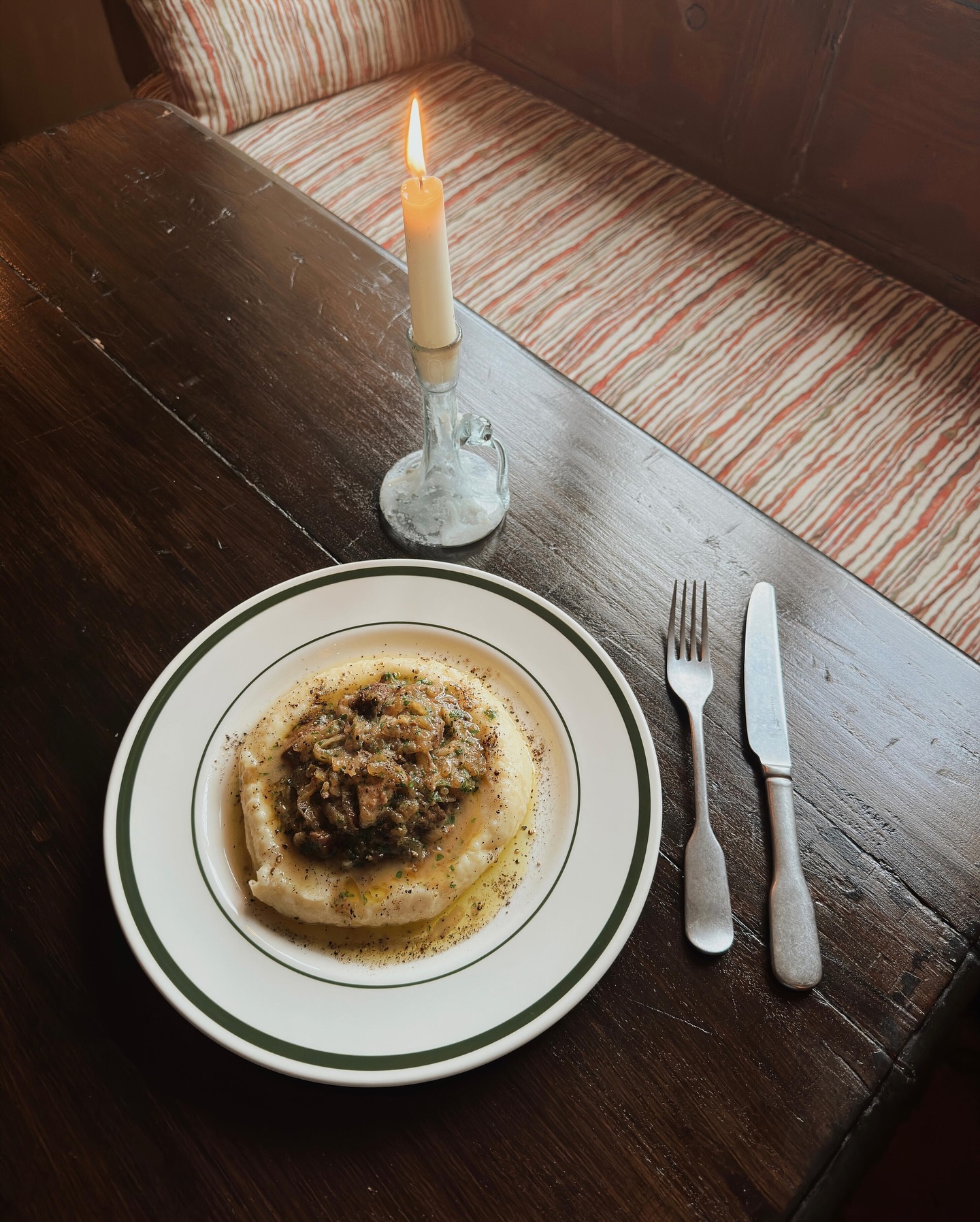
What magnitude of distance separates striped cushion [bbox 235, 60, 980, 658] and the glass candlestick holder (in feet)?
2.54

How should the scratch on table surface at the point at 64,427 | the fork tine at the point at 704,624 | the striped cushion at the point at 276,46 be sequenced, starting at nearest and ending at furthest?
1. the fork tine at the point at 704,624
2. the scratch on table surface at the point at 64,427
3. the striped cushion at the point at 276,46

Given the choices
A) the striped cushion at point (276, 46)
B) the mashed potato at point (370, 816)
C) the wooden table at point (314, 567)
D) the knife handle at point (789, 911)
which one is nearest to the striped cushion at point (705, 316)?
the striped cushion at point (276, 46)

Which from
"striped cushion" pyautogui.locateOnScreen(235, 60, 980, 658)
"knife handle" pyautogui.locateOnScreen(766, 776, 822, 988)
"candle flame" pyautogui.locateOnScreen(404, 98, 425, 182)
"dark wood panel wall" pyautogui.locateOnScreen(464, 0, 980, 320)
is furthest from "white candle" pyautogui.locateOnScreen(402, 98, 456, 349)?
"dark wood panel wall" pyautogui.locateOnScreen(464, 0, 980, 320)

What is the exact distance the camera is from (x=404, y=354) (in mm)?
1410

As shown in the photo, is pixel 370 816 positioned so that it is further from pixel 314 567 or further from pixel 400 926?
pixel 314 567

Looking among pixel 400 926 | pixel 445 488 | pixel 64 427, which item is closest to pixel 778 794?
pixel 400 926

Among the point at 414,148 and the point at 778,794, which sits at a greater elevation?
the point at 414,148

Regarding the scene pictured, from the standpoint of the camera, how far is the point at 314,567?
1.17 meters

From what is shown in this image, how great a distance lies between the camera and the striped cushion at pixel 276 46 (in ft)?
7.16

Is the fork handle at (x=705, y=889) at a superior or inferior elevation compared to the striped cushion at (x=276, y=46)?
inferior

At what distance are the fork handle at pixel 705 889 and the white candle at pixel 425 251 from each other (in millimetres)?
599

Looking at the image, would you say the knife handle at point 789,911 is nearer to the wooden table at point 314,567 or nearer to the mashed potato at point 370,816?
the wooden table at point 314,567

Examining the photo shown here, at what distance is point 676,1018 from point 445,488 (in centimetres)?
71

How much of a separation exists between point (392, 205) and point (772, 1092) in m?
2.11
